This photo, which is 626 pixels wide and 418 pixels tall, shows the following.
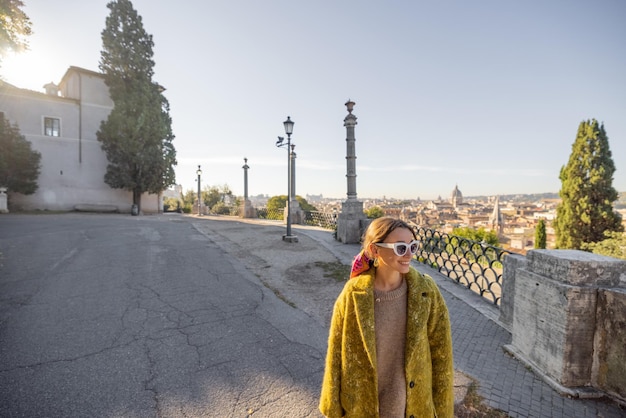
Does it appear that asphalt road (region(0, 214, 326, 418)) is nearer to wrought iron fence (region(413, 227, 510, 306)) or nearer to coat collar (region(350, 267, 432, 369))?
coat collar (region(350, 267, 432, 369))

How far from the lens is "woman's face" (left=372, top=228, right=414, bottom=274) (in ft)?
5.47

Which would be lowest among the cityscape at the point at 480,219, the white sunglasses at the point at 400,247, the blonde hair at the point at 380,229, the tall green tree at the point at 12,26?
the cityscape at the point at 480,219

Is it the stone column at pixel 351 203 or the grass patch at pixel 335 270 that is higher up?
the stone column at pixel 351 203

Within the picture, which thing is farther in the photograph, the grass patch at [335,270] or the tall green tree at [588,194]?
the tall green tree at [588,194]

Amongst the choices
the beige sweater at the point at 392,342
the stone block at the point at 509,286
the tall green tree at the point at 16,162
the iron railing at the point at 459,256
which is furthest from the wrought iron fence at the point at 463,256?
the tall green tree at the point at 16,162

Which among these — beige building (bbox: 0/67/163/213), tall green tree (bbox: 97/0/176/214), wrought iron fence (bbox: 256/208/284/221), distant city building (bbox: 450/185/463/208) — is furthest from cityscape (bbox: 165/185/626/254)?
beige building (bbox: 0/67/163/213)

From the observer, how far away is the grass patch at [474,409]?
247cm

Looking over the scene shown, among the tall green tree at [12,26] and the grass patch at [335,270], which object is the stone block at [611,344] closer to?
the grass patch at [335,270]

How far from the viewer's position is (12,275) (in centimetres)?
606

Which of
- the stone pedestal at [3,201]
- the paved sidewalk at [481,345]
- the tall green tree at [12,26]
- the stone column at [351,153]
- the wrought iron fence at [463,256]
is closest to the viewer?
the paved sidewalk at [481,345]

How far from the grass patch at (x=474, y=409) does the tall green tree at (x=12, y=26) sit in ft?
44.9

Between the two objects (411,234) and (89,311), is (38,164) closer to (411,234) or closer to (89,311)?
(89,311)

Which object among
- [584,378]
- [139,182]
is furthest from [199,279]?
[139,182]

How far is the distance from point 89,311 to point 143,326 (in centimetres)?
119
